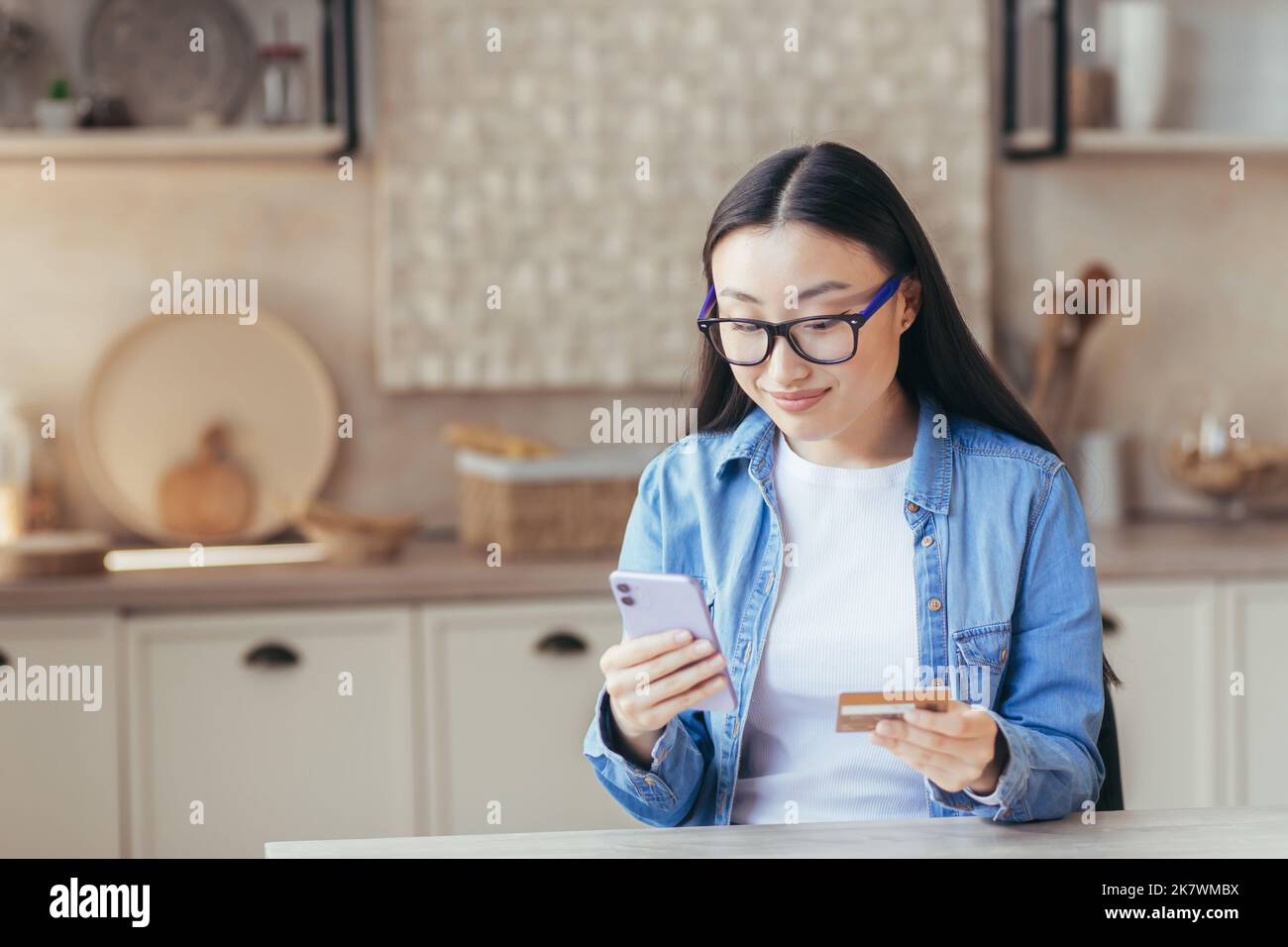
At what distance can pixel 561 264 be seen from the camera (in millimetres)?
2971

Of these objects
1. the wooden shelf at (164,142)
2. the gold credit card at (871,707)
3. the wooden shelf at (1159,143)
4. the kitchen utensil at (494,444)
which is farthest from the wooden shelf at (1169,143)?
the gold credit card at (871,707)

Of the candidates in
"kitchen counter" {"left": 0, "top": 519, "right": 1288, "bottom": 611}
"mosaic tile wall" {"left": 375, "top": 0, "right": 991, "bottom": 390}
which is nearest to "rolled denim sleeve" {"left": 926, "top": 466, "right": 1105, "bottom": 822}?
"kitchen counter" {"left": 0, "top": 519, "right": 1288, "bottom": 611}

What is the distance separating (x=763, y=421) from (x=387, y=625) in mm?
1183

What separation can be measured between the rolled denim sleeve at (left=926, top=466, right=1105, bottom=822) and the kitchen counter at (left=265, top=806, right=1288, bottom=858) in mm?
35

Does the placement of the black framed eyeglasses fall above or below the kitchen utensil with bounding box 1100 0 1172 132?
below

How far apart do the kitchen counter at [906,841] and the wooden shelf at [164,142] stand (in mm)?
1886

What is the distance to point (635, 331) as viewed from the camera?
119 inches

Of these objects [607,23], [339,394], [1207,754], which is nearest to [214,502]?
[339,394]

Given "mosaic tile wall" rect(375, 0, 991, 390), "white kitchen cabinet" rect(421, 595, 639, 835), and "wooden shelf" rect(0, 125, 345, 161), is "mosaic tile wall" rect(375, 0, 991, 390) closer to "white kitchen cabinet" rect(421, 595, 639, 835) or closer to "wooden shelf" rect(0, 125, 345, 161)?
"wooden shelf" rect(0, 125, 345, 161)

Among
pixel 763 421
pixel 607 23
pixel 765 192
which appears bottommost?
pixel 763 421

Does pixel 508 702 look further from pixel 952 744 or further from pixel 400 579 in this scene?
pixel 952 744

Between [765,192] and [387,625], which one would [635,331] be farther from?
[765,192]

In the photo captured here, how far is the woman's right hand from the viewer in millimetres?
1158
